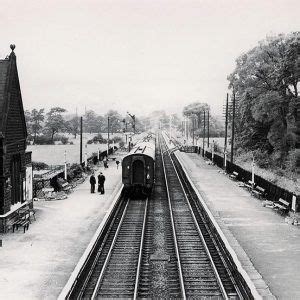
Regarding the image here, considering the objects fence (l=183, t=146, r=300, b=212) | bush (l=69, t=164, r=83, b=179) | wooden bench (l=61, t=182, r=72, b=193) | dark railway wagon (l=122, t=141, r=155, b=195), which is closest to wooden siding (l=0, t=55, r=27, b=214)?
wooden bench (l=61, t=182, r=72, b=193)

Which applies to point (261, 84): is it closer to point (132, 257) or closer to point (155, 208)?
point (155, 208)

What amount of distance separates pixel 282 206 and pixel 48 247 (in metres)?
11.5

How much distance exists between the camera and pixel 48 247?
15844 millimetres

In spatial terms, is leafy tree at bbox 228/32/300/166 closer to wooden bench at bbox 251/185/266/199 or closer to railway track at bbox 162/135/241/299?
wooden bench at bbox 251/185/266/199

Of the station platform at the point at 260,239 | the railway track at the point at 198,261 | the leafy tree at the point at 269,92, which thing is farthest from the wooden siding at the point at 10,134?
the leafy tree at the point at 269,92

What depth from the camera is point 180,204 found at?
85.8 ft

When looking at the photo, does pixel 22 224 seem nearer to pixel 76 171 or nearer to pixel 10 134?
pixel 10 134

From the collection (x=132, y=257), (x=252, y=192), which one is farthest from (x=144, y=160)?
(x=132, y=257)

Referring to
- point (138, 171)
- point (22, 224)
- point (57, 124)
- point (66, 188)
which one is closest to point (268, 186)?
point (138, 171)

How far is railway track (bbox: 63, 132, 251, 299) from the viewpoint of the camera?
39.6ft

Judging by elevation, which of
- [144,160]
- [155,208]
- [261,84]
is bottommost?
[155,208]

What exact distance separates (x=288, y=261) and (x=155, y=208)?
11.1 meters

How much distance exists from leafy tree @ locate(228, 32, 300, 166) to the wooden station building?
27142 millimetres

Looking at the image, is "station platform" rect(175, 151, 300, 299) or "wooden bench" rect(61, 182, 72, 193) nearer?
"station platform" rect(175, 151, 300, 299)
